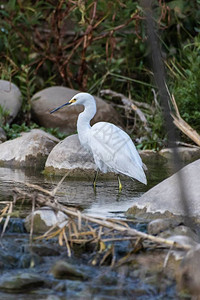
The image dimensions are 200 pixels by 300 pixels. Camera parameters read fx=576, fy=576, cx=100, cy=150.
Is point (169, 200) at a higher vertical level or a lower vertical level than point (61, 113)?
higher

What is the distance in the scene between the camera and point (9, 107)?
8250 mm

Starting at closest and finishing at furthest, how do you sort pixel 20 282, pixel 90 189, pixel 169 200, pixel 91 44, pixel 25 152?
pixel 20 282
pixel 169 200
pixel 90 189
pixel 25 152
pixel 91 44

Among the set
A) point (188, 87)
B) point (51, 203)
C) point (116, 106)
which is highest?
point (51, 203)

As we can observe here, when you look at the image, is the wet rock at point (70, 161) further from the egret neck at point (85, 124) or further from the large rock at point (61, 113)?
the large rock at point (61, 113)

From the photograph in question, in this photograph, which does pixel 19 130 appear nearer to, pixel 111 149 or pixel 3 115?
pixel 3 115

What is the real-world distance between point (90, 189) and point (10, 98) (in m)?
3.37

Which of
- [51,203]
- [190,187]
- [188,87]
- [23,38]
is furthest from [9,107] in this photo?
[51,203]

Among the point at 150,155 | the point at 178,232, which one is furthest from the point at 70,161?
the point at 178,232

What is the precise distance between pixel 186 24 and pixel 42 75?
105 inches

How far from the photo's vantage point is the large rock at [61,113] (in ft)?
28.0

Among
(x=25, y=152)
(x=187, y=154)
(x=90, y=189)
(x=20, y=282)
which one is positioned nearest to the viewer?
(x=20, y=282)

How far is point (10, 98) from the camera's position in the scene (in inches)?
327

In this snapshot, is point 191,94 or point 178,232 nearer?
point 178,232

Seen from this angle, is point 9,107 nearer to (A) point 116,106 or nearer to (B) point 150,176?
(A) point 116,106
